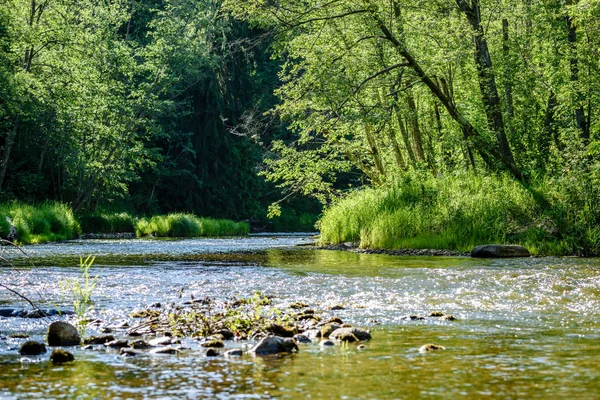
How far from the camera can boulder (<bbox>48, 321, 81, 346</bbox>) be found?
7.52 m

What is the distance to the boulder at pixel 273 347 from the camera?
7055 millimetres

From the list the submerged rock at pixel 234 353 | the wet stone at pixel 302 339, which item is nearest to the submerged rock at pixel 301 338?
the wet stone at pixel 302 339

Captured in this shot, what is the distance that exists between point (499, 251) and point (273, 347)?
1239 cm

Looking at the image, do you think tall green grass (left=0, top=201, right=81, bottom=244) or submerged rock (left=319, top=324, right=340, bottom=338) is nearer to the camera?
submerged rock (left=319, top=324, right=340, bottom=338)

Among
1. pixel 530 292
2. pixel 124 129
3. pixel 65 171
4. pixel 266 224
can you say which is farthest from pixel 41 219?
pixel 266 224

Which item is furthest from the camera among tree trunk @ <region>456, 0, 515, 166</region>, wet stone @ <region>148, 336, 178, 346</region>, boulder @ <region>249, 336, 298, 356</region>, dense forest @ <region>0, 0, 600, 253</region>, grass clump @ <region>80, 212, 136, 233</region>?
grass clump @ <region>80, 212, 136, 233</region>

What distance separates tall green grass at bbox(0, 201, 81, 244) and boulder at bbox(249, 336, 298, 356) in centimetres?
2031

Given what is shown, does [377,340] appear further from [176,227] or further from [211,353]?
[176,227]

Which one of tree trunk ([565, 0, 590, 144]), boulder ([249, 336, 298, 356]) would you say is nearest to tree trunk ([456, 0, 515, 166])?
tree trunk ([565, 0, 590, 144])

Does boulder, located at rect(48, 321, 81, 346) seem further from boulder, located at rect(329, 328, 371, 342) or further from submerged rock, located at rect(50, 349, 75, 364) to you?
boulder, located at rect(329, 328, 371, 342)

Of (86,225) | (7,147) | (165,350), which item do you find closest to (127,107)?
(86,225)

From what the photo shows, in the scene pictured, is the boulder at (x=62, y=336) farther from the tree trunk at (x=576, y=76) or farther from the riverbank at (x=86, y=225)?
the riverbank at (x=86, y=225)

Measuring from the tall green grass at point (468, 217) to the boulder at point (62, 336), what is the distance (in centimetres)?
1380

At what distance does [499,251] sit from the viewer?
18.5 m
